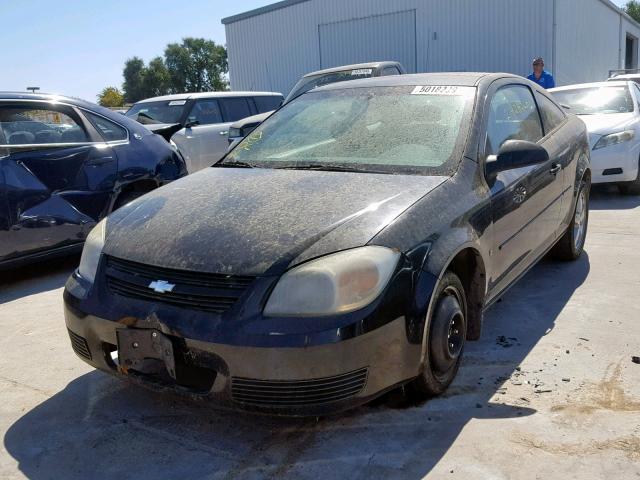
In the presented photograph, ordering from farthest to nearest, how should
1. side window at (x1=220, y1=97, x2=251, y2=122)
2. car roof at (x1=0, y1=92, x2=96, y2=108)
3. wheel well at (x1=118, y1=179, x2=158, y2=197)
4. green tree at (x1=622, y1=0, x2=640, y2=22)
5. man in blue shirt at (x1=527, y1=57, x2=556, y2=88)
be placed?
green tree at (x1=622, y1=0, x2=640, y2=22), man in blue shirt at (x1=527, y1=57, x2=556, y2=88), side window at (x1=220, y1=97, x2=251, y2=122), wheel well at (x1=118, y1=179, x2=158, y2=197), car roof at (x1=0, y1=92, x2=96, y2=108)

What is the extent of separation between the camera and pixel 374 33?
69.4 ft

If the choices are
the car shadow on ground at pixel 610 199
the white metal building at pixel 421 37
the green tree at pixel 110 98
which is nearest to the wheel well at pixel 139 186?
the car shadow on ground at pixel 610 199

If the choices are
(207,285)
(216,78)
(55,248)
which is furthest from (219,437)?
(216,78)

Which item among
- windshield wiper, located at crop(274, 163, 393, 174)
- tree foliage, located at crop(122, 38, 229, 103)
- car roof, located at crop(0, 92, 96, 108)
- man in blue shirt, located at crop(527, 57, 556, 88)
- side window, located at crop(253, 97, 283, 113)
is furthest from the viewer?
tree foliage, located at crop(122, 38, 229, 103)

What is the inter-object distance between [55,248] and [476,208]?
358 cm

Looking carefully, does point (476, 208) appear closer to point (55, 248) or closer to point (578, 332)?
point (578, 332)

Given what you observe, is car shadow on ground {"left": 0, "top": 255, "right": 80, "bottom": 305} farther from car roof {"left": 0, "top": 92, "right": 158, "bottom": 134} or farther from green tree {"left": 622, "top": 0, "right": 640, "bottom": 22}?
green tree {"left": 622, "top": 0, "right": 640, "bottom": 22}

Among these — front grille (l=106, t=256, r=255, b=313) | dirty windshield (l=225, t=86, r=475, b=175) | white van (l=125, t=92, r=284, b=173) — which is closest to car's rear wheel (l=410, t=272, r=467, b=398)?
dirty windshield (l=225, t=86, r=475, b=175)

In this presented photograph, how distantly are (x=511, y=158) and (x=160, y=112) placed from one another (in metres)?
7.93

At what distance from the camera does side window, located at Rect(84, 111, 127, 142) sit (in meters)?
5.48

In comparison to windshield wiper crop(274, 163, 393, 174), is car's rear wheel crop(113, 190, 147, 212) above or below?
below

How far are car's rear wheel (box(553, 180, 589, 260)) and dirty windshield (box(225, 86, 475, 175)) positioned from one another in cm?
188

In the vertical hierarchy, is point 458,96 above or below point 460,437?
above

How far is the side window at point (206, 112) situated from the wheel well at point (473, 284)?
7685 millimetres
